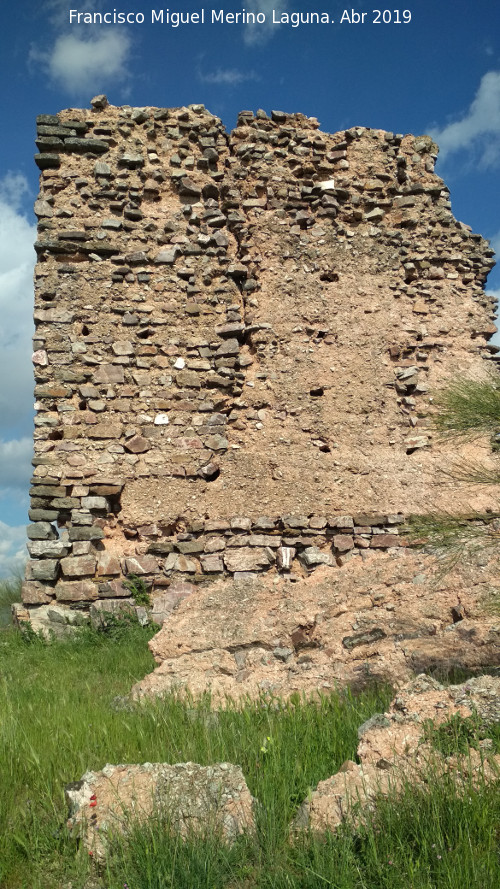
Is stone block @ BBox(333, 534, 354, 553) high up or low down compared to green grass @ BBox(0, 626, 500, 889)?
up

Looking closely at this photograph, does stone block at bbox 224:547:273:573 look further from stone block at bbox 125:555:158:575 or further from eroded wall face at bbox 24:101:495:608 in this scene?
stone block at bbox 125:555:158:575

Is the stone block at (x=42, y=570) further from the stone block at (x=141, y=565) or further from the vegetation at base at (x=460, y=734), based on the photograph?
the vegetation at base at (x=460, y=734)

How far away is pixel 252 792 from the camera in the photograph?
2.95 metres

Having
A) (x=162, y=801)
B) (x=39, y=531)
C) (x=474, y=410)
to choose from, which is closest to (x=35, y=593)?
(x=39, y=531)

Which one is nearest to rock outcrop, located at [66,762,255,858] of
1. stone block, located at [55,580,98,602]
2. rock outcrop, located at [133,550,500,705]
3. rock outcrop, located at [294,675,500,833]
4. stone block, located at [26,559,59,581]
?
rock outcrop, located at [294,675,500,833]

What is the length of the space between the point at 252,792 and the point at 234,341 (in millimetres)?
5181

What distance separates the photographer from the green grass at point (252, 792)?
2.33 meters

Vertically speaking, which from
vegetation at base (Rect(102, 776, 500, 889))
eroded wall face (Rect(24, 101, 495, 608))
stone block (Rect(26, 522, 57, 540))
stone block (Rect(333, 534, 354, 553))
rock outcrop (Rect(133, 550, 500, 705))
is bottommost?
vegetation at base (Rect(102, 776, 500, 889))

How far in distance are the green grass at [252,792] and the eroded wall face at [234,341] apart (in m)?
2.37

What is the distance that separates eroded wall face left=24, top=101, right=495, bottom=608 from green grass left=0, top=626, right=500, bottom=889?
237 cm

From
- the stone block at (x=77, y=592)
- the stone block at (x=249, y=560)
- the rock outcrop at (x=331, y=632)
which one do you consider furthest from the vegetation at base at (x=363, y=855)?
the stone block at (x=77, y=592)

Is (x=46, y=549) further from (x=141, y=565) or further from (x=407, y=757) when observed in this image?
(x=407, y=757)

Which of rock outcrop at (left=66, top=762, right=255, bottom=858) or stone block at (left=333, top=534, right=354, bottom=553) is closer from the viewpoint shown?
rock outcrop at (left=66, top=762, right=255, bottom=858)

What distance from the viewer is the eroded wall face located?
6.88m
